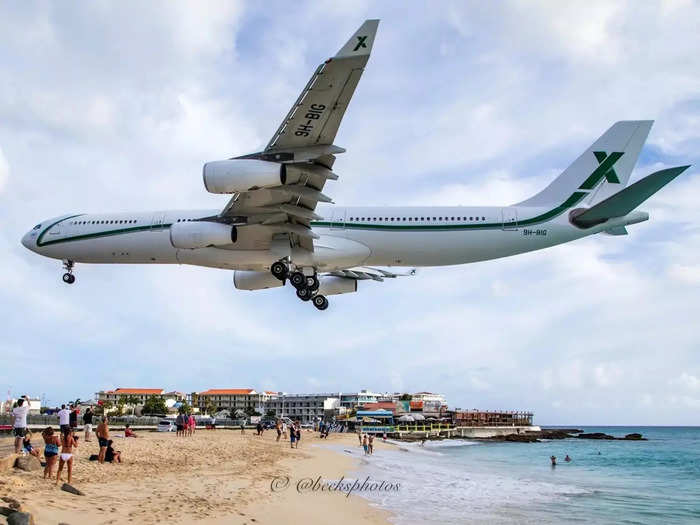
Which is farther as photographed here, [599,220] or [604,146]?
[604,146]

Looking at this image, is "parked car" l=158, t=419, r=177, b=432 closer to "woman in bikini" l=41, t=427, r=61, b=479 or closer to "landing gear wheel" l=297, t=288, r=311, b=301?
"landing gear wheel" l=297, t=288, r=311, b=301

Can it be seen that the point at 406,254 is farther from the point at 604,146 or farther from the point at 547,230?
the point at 604,146

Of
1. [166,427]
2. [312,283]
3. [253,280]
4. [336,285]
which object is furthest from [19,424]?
[166,427]

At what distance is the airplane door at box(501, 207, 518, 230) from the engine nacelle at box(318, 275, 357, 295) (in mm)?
8953

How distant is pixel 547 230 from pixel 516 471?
72.8ft

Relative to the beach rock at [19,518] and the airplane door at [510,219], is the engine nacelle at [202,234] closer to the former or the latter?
the airplane door at [510,219]

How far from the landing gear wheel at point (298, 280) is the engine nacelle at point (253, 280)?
139 inches

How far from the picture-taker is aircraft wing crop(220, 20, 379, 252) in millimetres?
17469

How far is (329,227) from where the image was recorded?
26.8 m

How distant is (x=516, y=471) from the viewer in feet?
141

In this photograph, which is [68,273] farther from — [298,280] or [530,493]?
[530,493]

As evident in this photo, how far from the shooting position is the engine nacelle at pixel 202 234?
23.8m

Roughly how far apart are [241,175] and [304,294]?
8284 mm

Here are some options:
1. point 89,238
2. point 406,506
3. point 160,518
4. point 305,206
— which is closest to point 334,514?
point 406,506
